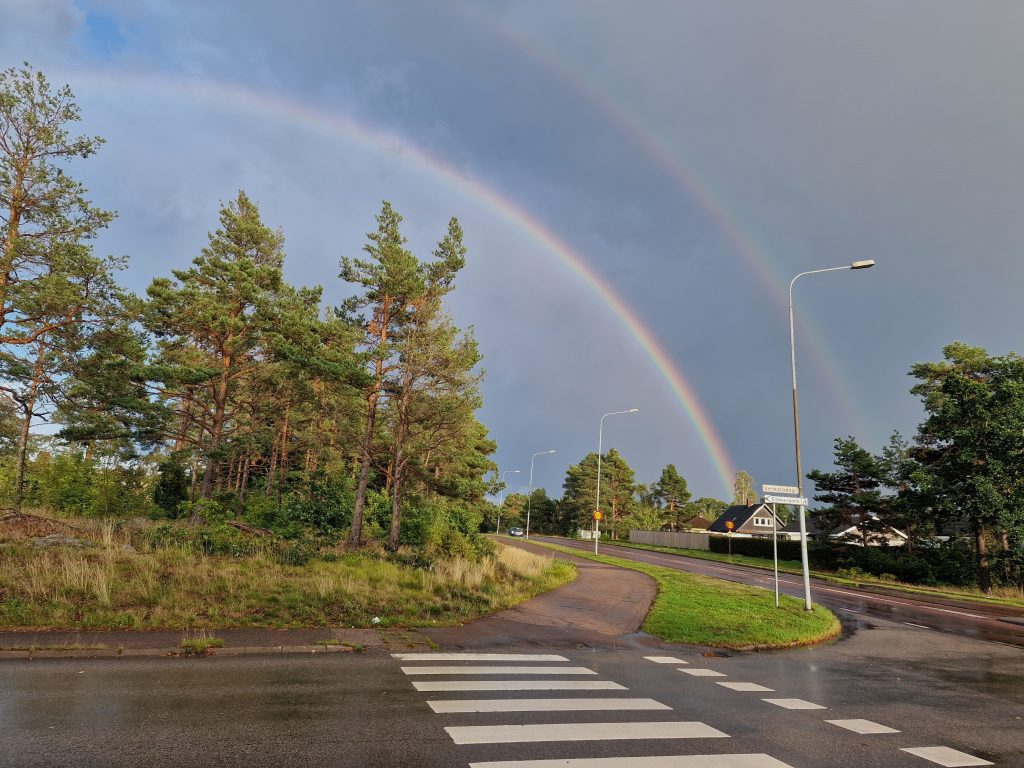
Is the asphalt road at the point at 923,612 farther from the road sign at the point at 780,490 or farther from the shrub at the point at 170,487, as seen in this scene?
the shrub at the point at 170,487

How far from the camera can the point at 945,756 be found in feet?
18.6

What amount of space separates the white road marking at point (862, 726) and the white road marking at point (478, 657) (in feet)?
14.3

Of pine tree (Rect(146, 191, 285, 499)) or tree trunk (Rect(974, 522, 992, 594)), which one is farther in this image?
tree trunk (Rect(974, 522, 992, 594))

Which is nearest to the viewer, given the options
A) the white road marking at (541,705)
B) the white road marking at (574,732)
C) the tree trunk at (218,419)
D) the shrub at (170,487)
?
the white road marking at (574,732)

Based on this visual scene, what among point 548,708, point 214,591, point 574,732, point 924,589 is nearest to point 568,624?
point 548,708

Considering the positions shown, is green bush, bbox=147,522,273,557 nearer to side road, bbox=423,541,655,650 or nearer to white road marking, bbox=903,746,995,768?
side road, bbox=423,541,655,650

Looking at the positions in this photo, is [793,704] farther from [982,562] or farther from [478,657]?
[982,562]

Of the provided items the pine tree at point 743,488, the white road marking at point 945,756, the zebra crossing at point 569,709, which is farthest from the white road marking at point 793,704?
the pine tree at point 743,488


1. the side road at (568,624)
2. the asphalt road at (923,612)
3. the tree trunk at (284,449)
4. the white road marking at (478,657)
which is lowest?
the asphalt road at (923,612)

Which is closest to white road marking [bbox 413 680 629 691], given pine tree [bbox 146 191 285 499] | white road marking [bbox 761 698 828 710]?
white road marking [bbox 761 698 828 710]

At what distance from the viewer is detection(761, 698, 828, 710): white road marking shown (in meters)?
7.29

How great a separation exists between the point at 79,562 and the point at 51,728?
9.13 m

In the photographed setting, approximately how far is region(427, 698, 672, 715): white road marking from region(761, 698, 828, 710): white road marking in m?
1.70

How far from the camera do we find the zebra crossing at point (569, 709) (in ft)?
16.8
